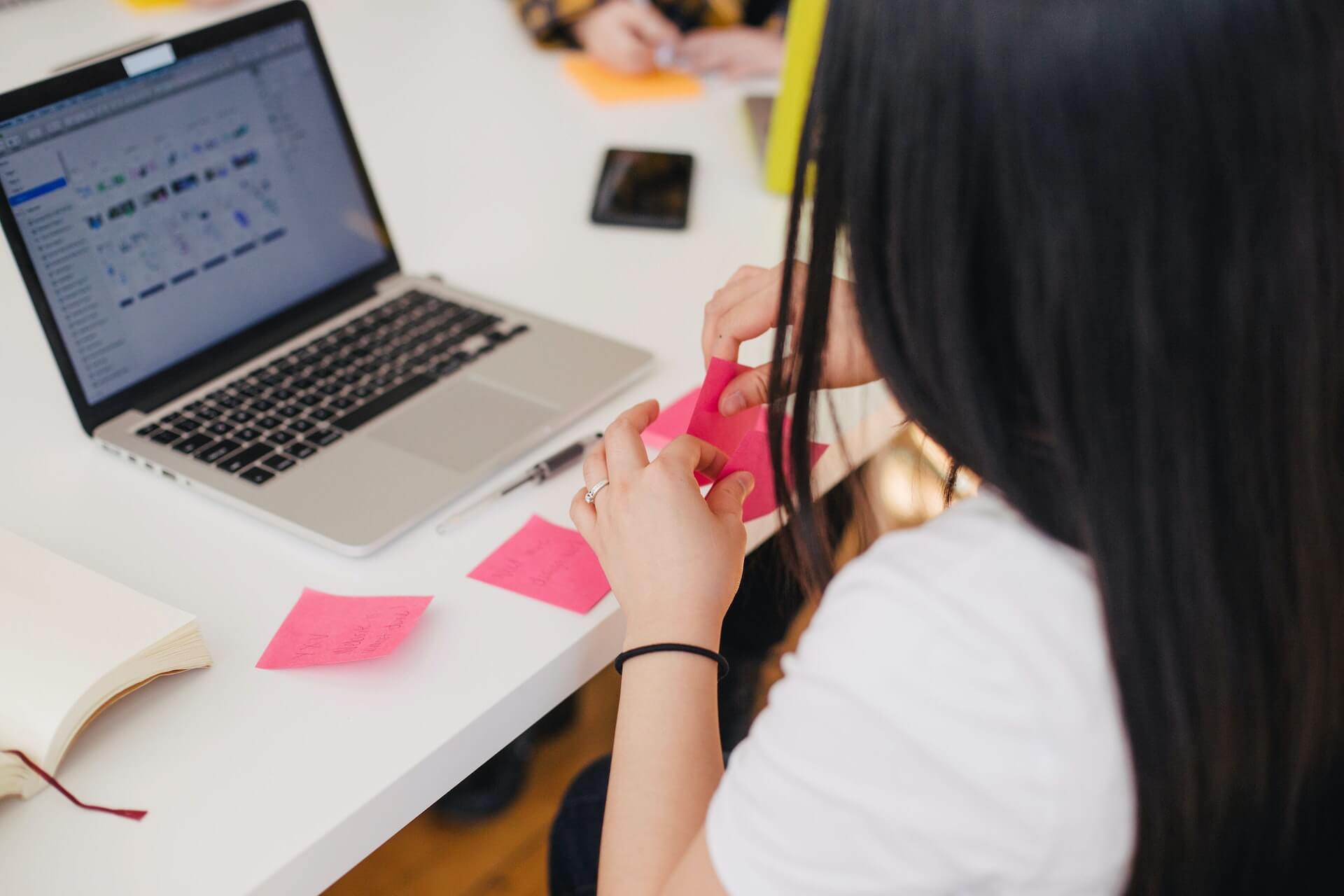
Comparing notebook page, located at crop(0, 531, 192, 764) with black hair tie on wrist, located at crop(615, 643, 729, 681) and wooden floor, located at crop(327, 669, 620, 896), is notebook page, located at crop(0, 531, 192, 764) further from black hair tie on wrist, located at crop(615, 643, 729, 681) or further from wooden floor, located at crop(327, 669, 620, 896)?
wooden floor, located at crop(327, 669, 620, 896)

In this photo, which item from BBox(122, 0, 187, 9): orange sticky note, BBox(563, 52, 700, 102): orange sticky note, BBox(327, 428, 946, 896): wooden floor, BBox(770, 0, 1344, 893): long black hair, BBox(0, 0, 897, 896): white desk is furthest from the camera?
BBox(122, 0, 187, 9): orange sticky note

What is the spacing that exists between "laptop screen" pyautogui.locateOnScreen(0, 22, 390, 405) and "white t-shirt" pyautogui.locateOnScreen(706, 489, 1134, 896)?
2.05ft

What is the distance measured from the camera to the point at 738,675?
4.01ft

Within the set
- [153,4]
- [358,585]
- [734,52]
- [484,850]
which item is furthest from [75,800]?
[153,4]

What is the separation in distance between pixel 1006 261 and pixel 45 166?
68 centimetres

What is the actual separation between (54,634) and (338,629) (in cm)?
16

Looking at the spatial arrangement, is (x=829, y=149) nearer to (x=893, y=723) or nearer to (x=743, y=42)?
(x=893, y=723)

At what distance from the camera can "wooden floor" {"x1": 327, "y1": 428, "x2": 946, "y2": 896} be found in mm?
1335

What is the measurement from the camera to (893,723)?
0.46 m

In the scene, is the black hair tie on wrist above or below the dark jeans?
above

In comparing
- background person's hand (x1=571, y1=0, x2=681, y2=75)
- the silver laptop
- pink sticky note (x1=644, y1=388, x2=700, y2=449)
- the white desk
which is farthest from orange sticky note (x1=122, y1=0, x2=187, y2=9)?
pink sticky note (x1=644, y1=388, x2=700, y2=449)

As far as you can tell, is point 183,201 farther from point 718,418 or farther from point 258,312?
point 718,418

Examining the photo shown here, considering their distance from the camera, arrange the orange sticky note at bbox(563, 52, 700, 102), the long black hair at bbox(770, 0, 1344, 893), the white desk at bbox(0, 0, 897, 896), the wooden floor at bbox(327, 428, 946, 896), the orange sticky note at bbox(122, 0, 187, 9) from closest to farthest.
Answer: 1. the long black hair at bbox(770, 0, 1344, 893)
2. the white desk at bbox(0, 0, 897, 896)
3. the wooden floor at bbox(327, 428, 946, 896)
4. the orange sticky note at bbox(563, 52, 700, 102)
5. the orange sticky note at bbox(122, 0, 187, 9)

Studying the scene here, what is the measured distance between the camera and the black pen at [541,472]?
809mm
